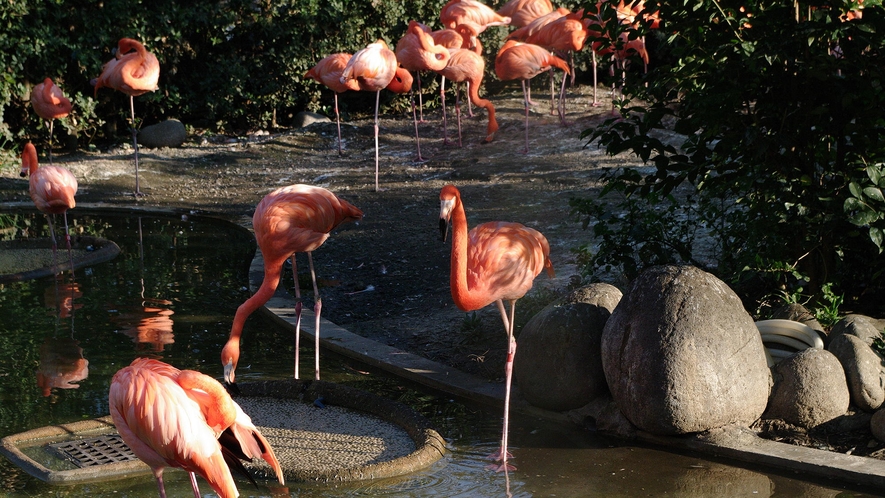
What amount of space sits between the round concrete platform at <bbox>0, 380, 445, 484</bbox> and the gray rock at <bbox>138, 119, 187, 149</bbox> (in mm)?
9183

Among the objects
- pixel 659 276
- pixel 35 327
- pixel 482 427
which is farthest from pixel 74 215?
pixel 659 276

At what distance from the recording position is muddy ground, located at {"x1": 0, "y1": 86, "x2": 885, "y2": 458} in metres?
5.95

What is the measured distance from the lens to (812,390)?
4.36 metres

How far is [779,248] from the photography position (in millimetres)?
5137

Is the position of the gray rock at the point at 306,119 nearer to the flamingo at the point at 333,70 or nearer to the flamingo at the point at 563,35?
the flamingo at the point at 333,70

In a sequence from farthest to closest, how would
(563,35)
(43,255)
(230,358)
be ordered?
(563,35) < (43,255) < (230,358)

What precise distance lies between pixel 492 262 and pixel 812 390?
1613mm

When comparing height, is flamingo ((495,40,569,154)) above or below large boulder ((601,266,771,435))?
above

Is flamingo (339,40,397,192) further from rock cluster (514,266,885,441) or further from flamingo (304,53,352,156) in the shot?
rock cluster (514,266,885,441)

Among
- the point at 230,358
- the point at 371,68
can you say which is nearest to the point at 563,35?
the point at 371,68

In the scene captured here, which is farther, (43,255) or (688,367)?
(43,255)

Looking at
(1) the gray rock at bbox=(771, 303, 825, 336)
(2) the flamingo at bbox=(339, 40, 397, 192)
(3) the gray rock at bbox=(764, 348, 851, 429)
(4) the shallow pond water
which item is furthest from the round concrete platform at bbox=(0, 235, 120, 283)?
(3) the gray rock at bbox=(764, 348, 851, 429)

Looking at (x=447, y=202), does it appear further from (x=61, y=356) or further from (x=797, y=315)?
(x=61, y=356)

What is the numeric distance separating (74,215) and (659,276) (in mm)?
7541
